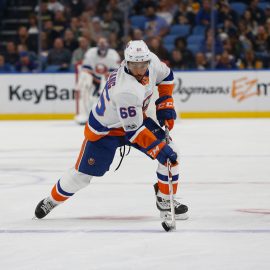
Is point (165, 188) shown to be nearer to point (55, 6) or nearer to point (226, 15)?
point (226, 15)

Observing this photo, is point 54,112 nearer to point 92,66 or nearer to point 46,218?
point 92,66

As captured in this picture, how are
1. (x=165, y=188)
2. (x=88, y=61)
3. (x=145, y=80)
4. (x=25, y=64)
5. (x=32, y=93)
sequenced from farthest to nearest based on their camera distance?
1. (x=25, y=64)
2. (x=32, y=93)
3. (x=88, y=61)
4. (x=165, y=188)
5. (x=145, y=80)

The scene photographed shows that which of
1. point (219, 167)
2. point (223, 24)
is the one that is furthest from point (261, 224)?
point (223, 24)

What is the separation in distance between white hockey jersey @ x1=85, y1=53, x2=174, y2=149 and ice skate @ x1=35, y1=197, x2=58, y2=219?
458 millimetres

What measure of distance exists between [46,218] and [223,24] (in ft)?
32.3

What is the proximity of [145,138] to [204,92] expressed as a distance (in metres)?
9.83

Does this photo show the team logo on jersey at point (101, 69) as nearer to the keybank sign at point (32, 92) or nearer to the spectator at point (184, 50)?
the keybank sign at point (32, 92)

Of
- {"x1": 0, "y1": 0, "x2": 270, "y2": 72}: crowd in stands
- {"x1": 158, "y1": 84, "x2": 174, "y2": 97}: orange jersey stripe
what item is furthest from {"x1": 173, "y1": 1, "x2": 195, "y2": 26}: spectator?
{"x1": 158, "y1": 84, "x2": 174, "y2": 97}: orange jersey stripe

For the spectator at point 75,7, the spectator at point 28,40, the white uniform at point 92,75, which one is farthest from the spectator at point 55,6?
the white uniform at point 92,75

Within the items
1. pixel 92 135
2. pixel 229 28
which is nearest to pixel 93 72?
pixel 229 28

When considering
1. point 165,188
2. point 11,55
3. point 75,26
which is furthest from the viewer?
point 75,26

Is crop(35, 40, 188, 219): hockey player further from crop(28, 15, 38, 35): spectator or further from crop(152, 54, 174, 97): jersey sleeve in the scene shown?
crop(28, 15, 38, 35): spectator

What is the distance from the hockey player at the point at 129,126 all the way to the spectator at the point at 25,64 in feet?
31.3

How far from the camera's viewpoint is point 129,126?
219 inches
